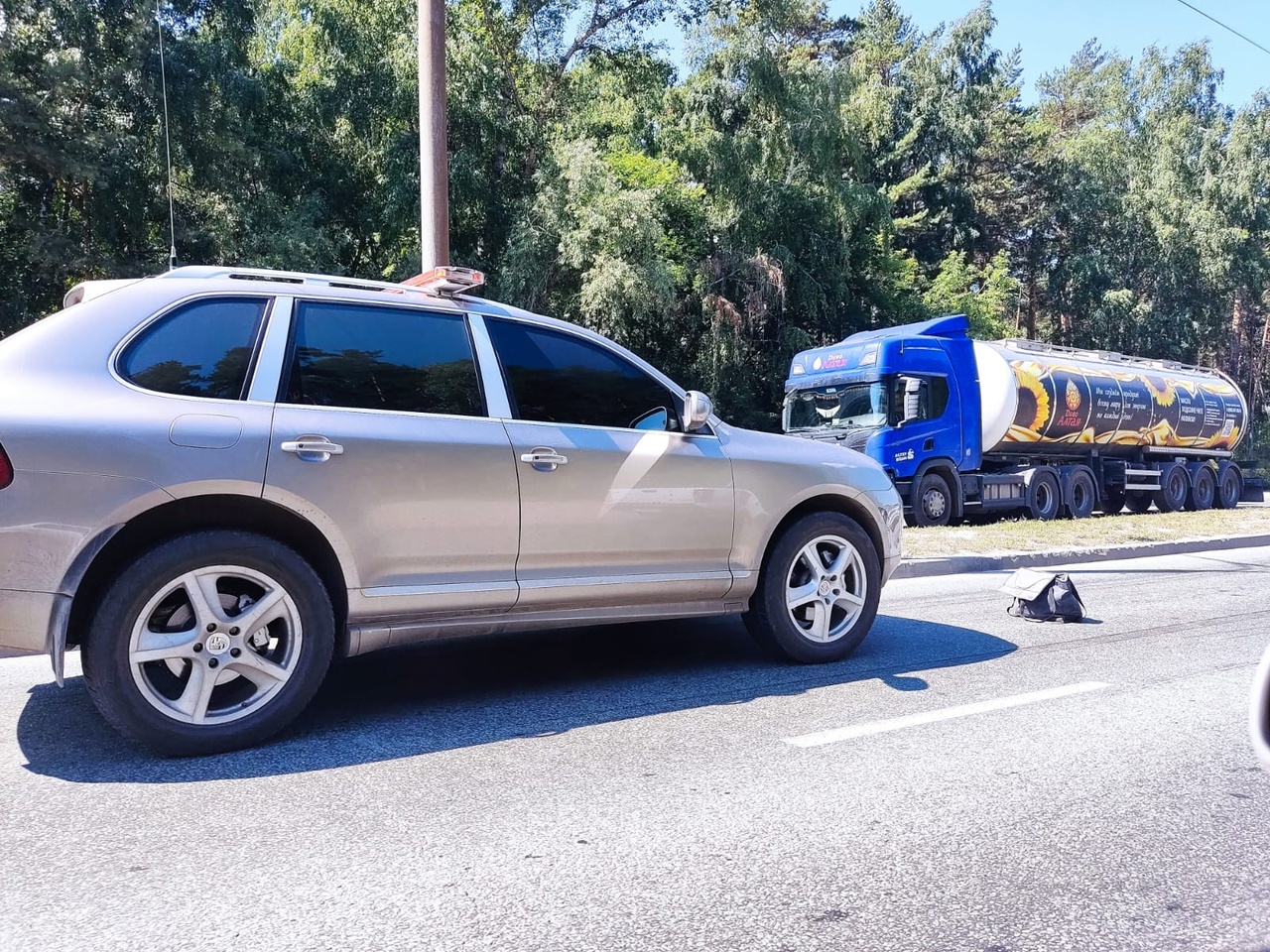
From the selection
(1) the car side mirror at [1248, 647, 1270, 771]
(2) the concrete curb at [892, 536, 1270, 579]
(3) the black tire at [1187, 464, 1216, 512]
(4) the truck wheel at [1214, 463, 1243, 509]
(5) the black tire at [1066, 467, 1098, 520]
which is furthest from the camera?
(4) the truck wheel at [1214, 463, 1243, 509]

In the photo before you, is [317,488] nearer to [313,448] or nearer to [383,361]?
[313,448]

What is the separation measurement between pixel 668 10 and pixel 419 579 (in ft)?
78.2

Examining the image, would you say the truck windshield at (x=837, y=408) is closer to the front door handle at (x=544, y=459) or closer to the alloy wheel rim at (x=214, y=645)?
the front door handle at (x=544, y=459)

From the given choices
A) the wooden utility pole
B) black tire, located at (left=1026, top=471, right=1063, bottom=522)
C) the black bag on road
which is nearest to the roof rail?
the wooden utility pole

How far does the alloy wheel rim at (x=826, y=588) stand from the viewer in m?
5.51

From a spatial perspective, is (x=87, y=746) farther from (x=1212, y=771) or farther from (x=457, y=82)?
(x=457, y=82)

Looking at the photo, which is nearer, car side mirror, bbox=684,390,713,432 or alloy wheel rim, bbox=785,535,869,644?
car side mirror, bbox=684,390,713,432

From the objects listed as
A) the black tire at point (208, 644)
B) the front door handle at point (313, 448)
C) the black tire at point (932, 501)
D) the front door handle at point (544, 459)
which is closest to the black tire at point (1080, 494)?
the black tire at point (932, 501)

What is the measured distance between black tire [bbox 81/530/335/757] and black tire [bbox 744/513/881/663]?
7.80ft

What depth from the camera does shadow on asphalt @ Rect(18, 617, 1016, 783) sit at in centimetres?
395

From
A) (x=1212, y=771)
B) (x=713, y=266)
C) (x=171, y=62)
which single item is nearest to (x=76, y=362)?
(x=1212, y=771)

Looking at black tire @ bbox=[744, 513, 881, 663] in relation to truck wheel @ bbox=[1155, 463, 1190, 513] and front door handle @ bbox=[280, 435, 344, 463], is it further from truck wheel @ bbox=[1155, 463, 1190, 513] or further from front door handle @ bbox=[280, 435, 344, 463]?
truck wheel @ bbox=[1155, 463, 1190, 513]

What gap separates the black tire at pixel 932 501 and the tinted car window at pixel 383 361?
12415mm

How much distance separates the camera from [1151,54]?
4766cm
